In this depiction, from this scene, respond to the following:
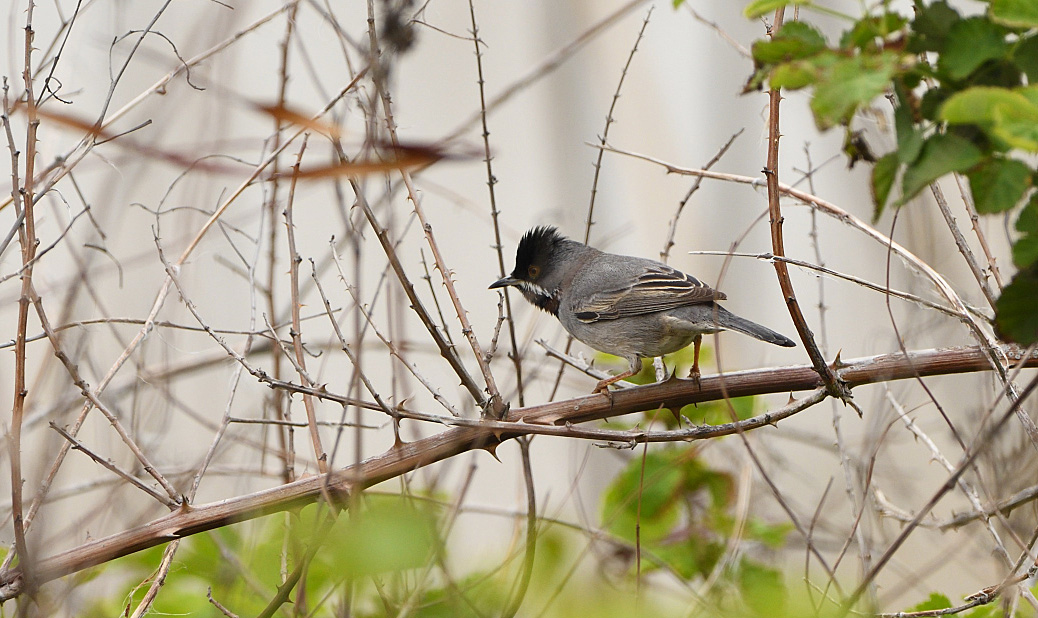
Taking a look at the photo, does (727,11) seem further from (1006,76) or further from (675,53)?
(1006,76)

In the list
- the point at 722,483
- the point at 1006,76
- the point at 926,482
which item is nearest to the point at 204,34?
the point at 722,483

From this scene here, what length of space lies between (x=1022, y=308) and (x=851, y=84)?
505 millimetres

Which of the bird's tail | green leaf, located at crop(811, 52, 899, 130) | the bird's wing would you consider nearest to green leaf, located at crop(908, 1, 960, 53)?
green leaf, located at crop(811, 52, 899, 130)

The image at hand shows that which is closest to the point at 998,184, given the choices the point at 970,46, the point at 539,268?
the point at 970,46

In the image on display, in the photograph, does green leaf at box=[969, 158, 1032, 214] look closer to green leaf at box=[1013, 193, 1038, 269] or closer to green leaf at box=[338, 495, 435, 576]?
green leaf at box=[1013, 193, 1038, 269]

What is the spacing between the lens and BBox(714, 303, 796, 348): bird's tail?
321 cm

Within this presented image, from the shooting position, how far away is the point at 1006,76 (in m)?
1.28

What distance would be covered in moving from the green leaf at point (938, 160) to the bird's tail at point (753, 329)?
1.91m

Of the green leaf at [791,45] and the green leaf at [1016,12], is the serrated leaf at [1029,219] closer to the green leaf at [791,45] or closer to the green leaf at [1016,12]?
the green leaf at [1016,12]

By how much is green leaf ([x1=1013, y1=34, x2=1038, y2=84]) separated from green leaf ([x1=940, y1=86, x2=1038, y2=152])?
11cm

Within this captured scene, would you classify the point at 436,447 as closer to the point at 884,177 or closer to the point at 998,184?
the point at 884,177

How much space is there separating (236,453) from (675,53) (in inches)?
189

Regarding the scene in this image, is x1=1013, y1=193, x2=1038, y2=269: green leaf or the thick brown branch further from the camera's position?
the thick brown branch

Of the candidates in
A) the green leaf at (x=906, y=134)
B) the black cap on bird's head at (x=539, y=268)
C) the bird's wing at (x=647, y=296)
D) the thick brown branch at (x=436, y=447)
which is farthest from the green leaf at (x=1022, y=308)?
the black cap on bird's head at (x=539, y=268)
